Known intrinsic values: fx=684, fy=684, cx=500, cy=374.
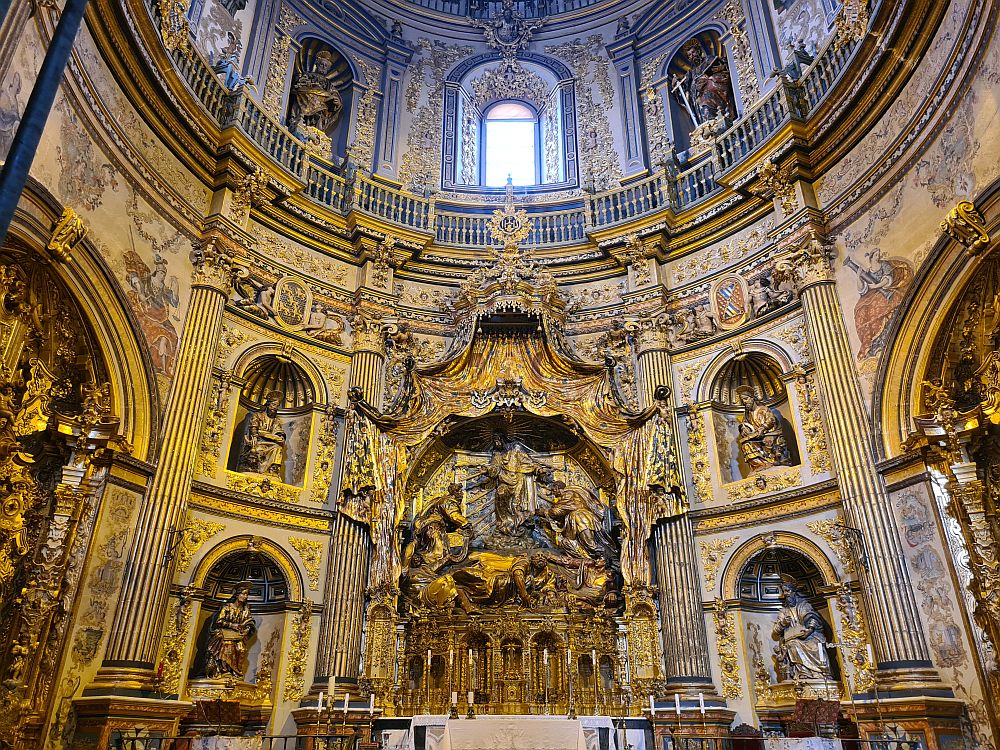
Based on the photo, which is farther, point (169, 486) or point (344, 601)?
point (344, 601)

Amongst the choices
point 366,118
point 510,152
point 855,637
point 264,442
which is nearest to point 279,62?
point 366,118

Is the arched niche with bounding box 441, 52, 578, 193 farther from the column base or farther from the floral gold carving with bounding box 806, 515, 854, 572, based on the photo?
the column base

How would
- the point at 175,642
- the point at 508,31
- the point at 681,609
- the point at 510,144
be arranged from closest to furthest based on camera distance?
the point at 175,642
the point at 681,609
the point at 510,144
the point at 508,31

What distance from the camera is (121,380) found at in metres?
10.7

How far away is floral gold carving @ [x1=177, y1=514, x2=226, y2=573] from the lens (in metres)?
11.5

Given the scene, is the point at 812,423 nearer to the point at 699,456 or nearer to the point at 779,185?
the point at 699,456

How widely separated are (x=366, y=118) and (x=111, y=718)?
1531 centimetres

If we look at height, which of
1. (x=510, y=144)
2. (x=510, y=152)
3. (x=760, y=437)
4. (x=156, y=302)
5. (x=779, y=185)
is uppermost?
(x=510, y=144)

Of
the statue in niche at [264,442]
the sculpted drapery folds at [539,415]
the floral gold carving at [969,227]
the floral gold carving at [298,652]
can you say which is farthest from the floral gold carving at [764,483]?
the statue in niche at [264,442]

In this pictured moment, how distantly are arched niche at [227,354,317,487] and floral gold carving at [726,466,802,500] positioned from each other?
8450mm

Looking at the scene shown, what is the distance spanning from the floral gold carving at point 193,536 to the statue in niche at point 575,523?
257 inches

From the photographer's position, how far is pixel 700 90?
18.1 metres

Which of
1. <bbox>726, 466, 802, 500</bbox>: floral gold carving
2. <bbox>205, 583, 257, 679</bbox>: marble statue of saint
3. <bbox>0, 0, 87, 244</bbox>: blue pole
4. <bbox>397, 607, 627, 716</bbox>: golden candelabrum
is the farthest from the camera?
<bbox>397, 607, 627, 716</bbox>: golden candelabrum

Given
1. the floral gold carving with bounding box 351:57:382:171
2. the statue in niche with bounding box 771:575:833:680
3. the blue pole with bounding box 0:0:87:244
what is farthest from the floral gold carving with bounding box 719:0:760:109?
the blue pole with bounding box 0:0:87:244
